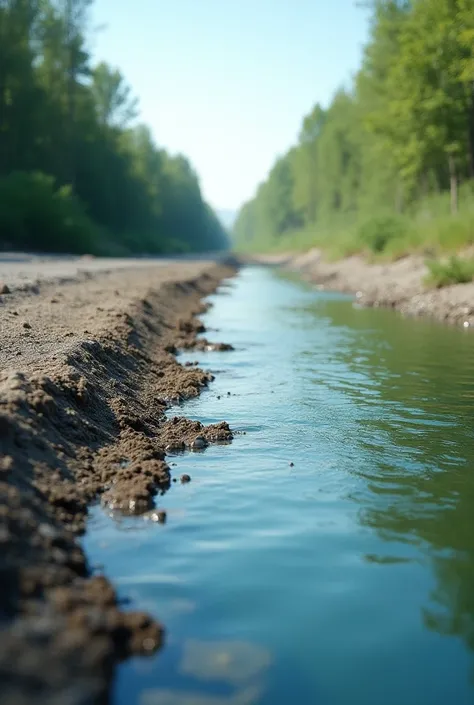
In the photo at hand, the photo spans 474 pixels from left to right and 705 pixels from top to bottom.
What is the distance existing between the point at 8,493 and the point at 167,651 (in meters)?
1.21

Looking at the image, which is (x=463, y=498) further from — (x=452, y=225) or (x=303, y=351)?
(x=452, y=225)

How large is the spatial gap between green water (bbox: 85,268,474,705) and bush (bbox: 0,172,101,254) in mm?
27297

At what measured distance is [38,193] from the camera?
118 ft

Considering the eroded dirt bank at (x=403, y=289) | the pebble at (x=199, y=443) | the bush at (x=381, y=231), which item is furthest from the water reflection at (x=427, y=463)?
the bush at (x=381, y=231)

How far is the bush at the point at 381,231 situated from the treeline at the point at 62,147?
14381 millimetres

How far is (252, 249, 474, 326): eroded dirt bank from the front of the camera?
56.8ft

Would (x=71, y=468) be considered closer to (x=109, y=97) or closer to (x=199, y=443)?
(x=199, y=443)

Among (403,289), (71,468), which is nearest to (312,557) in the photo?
(71,468)

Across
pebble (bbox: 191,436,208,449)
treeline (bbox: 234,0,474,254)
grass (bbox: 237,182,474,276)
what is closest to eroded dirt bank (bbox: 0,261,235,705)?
pebble (bbox: 191,436,208,449)

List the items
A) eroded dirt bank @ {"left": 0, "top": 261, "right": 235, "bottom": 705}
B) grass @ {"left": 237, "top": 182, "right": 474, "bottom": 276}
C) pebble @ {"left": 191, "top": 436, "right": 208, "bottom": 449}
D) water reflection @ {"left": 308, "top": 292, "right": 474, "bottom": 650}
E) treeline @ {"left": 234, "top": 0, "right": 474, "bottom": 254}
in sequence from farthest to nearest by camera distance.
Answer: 1. treeline @ {"left": 234, "top": 0, "right": 474, "bottom": 254}
2. grass @ {"left": 237, "top": 182, "right": 474, "bottom": 276}
3. pebble @ {"left": 191, "top": 436, "right": 208, "bottom": 449}
4. water reflection @ {"left": 308, "top": 292, "right": 474, "bottom": 650}
5. eroded dirt bank @ {"left": 0, "top": 261, "right": 235, "bottom": 705}

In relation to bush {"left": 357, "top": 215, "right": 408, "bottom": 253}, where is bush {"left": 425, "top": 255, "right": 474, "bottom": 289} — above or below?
below

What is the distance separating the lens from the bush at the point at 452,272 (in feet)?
59.0

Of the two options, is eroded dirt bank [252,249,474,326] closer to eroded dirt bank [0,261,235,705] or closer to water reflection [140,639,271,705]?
eroded dirt bank [0,261,235,705]

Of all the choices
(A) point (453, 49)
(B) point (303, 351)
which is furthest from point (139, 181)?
(B) point (303, 351)
